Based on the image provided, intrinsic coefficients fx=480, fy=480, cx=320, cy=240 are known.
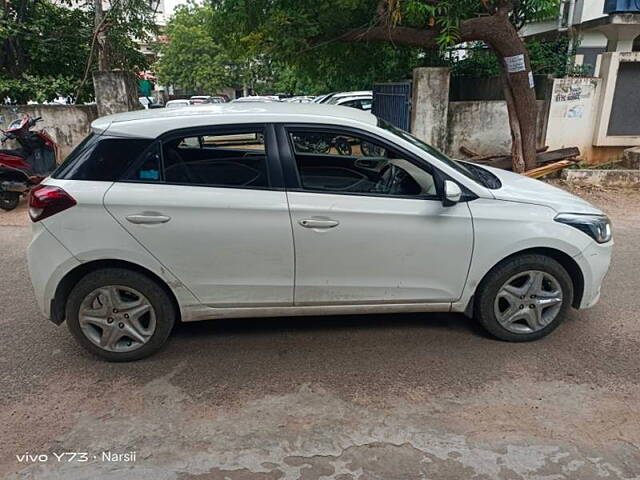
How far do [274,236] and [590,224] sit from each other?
7.15 ft

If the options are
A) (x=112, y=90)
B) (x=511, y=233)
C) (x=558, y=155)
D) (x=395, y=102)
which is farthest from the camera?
(x=395, y=102)

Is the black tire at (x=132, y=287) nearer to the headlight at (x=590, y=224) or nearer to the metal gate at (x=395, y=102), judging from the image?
the headlight at (x=590, y=224)

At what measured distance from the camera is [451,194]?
3045 millimetres

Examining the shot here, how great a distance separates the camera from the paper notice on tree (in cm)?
771

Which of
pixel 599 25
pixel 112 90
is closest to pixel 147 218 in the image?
pixel 112 90

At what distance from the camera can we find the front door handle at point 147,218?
2980mm

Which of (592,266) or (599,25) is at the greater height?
(599,25)

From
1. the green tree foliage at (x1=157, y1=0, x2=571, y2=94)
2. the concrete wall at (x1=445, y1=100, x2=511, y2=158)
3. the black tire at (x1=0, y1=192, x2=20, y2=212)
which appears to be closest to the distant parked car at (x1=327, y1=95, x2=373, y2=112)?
the green tree foliage at (x1=157, y1=0, x2=571, y2=94)

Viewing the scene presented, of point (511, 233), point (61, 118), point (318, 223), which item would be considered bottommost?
point (511, 233)

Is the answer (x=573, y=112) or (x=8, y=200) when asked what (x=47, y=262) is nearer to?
(x=8, y=200)

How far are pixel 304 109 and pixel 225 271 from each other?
126cm

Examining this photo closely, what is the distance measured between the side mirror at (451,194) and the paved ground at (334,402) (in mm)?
1060

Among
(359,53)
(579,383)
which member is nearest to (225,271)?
(579,383)

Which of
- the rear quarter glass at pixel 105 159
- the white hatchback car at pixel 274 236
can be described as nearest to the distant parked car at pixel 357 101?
the white hatchback car at pixel 274 236
